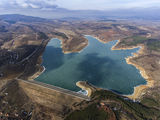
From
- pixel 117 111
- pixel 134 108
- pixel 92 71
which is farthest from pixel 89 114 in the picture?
pixel 92 71

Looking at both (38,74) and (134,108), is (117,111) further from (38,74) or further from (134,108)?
(38,74)

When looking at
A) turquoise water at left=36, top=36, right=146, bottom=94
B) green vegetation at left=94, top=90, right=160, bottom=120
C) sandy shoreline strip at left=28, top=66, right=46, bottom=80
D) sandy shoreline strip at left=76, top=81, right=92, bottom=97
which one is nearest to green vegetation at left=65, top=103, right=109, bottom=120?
green vegetation at left=94, top=90, right=160, bottom=120

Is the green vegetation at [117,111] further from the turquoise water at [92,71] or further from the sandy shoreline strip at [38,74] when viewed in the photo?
the sandy shoreline strip at [38,74]

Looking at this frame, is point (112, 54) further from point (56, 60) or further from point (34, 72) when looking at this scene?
point (34, 72)

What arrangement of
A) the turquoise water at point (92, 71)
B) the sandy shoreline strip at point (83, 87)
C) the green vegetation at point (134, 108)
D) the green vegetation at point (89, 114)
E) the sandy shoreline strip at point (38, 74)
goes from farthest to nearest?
the sandy shoreline strip at point (38, 74) → the turquoise water at point (92, 71) → the sandy shoreline strip at point (83, 87) → the green vegetation at point (134, 108) → the green vegetation at point (89, 114)

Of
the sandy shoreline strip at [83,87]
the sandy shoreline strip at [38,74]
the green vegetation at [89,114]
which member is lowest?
the green vegetation at [89,114]

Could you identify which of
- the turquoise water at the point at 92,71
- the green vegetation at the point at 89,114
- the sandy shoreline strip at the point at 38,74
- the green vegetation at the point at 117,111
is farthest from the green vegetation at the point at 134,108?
the sandy shoreline strip at the point at 38,74

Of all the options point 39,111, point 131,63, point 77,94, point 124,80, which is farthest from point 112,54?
point 39,111
